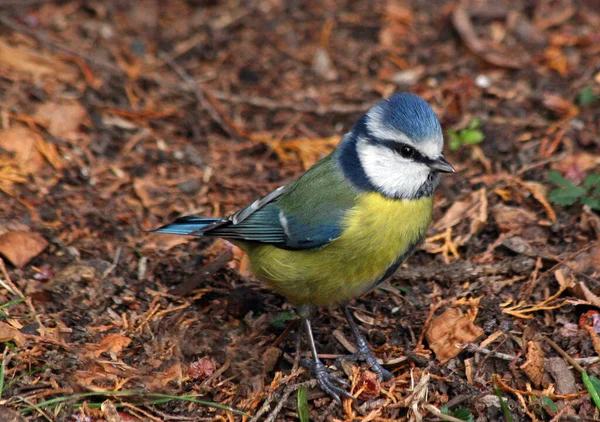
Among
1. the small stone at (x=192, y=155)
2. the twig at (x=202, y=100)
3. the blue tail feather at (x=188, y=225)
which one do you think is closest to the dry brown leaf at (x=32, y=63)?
the twig at (x=202, y=100)

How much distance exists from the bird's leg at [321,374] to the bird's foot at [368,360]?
131 millimetres

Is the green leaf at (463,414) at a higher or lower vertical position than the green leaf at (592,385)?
lower

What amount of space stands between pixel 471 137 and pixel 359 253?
6.42 feet

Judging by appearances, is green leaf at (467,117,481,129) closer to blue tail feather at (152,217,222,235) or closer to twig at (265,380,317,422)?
blue tail feather at (152,217,222,235)

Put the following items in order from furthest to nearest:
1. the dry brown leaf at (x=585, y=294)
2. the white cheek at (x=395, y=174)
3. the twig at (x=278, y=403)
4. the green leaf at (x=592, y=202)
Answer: the green leaf at (x=592, y=202)
the dry brown leaf at (x=585, y=294)
the white cheek at (x=395, y=174)
the twig at (x=278, y=403)

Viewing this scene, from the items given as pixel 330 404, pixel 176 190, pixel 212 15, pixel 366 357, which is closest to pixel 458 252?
pixel 366 357

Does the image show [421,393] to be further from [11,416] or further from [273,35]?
[273,35]

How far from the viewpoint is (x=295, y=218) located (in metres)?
3.73

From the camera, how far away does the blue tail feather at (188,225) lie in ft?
13.1

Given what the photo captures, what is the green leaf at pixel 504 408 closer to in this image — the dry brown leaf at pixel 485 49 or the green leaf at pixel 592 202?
the green leaf at pixel 592 202

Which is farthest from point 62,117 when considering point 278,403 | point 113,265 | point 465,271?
point 465,271

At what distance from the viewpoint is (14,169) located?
468 cm

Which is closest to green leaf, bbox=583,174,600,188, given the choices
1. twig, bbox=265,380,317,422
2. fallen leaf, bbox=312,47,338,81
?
twig, bbox=265,380,317,422

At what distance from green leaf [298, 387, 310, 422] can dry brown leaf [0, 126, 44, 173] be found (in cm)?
240
